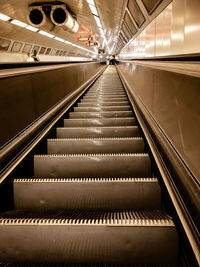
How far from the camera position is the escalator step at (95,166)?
76.0 inches

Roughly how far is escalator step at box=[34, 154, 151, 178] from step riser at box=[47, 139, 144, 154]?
344mm

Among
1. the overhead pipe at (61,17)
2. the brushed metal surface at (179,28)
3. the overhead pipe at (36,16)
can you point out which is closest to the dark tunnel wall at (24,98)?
the brushed metal surface at (179,28)

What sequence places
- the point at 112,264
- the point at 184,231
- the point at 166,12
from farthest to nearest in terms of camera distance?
the point at 166,12 < the point at 112,264 < the point at 184,231

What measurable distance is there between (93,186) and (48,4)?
723 cm

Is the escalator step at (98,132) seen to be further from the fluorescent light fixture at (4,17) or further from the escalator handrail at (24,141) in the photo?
the fluorescent light fixture at (4,17)

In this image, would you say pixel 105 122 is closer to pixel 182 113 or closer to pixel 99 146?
pixel 99 146

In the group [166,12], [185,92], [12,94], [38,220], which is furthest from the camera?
[166,12]

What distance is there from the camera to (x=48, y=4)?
678cm

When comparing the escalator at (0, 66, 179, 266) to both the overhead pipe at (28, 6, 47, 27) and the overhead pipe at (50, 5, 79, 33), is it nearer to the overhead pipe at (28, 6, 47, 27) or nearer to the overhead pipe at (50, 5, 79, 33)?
the overhead pipe at (50, 5, 79, 33)

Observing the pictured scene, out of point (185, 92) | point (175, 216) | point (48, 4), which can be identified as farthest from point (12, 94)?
point (48, 4)

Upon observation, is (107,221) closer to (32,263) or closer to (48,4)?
(32,263)

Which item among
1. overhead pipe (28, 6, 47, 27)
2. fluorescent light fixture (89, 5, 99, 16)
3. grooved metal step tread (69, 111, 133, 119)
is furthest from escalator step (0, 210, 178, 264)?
fluorescent light fixture (89, 5, 99, 16)

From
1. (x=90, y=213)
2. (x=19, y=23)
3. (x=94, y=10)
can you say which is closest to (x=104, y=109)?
(x=90, y=213)

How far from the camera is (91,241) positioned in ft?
4.10
